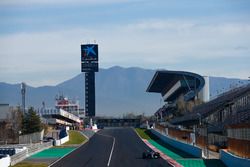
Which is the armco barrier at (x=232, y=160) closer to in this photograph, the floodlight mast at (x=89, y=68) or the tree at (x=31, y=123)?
the tree at (x=31, y=123)

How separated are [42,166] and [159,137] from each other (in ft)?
175

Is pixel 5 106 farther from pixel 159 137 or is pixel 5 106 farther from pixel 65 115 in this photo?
pixel 65 115

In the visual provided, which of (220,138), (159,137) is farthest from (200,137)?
(159,137)

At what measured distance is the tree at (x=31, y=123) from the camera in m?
115

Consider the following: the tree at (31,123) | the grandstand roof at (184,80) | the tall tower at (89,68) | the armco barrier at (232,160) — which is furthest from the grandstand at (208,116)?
the tree at (31,123)

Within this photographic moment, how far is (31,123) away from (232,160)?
243ft

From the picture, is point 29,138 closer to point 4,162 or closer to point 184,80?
point 4,162

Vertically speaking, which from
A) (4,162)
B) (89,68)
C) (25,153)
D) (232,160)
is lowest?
(25,153)

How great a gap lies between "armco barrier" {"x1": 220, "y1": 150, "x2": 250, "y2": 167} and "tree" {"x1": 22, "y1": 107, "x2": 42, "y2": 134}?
6677 cm

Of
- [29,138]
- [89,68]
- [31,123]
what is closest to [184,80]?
[89,68]

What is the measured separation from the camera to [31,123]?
378 feet

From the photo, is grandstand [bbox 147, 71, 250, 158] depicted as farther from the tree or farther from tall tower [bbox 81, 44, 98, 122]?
the tree

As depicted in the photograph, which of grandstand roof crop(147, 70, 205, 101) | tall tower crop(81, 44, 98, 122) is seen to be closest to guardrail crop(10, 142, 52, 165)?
grandstand roof crop(147, 70, 205, 101)

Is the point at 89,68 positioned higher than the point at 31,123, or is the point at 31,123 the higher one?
the point at 89,68
